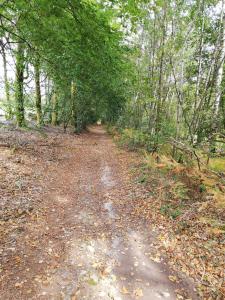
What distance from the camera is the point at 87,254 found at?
466 centimetres

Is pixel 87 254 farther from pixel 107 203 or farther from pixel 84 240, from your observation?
pixel 107 203

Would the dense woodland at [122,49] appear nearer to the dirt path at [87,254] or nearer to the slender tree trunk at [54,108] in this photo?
the slender tree trunk at [54,108]

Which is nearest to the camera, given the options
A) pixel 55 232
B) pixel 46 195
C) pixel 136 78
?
pixel 55 232

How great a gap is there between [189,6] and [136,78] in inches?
181

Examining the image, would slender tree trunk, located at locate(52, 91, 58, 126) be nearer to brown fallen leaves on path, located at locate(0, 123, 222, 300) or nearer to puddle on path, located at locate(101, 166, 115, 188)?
puddle on path, located at locate(101, 166, 115, 188)

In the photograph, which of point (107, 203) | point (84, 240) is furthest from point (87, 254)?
point (107, 203)

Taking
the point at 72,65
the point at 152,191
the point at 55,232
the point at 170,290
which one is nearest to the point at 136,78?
the point at 72,65

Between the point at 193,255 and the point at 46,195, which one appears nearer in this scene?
the point at 193,255

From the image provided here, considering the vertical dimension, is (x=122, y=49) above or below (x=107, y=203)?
above

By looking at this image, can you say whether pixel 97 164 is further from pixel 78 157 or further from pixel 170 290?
pixel 170 290

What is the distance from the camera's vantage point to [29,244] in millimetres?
4840

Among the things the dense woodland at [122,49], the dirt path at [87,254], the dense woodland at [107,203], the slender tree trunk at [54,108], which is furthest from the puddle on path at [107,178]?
the slender tree trunk at [54,108]

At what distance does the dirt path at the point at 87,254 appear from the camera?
150 inches

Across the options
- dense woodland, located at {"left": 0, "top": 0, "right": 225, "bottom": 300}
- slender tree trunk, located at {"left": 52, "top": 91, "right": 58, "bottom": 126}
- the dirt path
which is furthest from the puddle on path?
slender tree trunk, located at {"left": 52, "top": 91, "right": 58, "bottom": 126}
